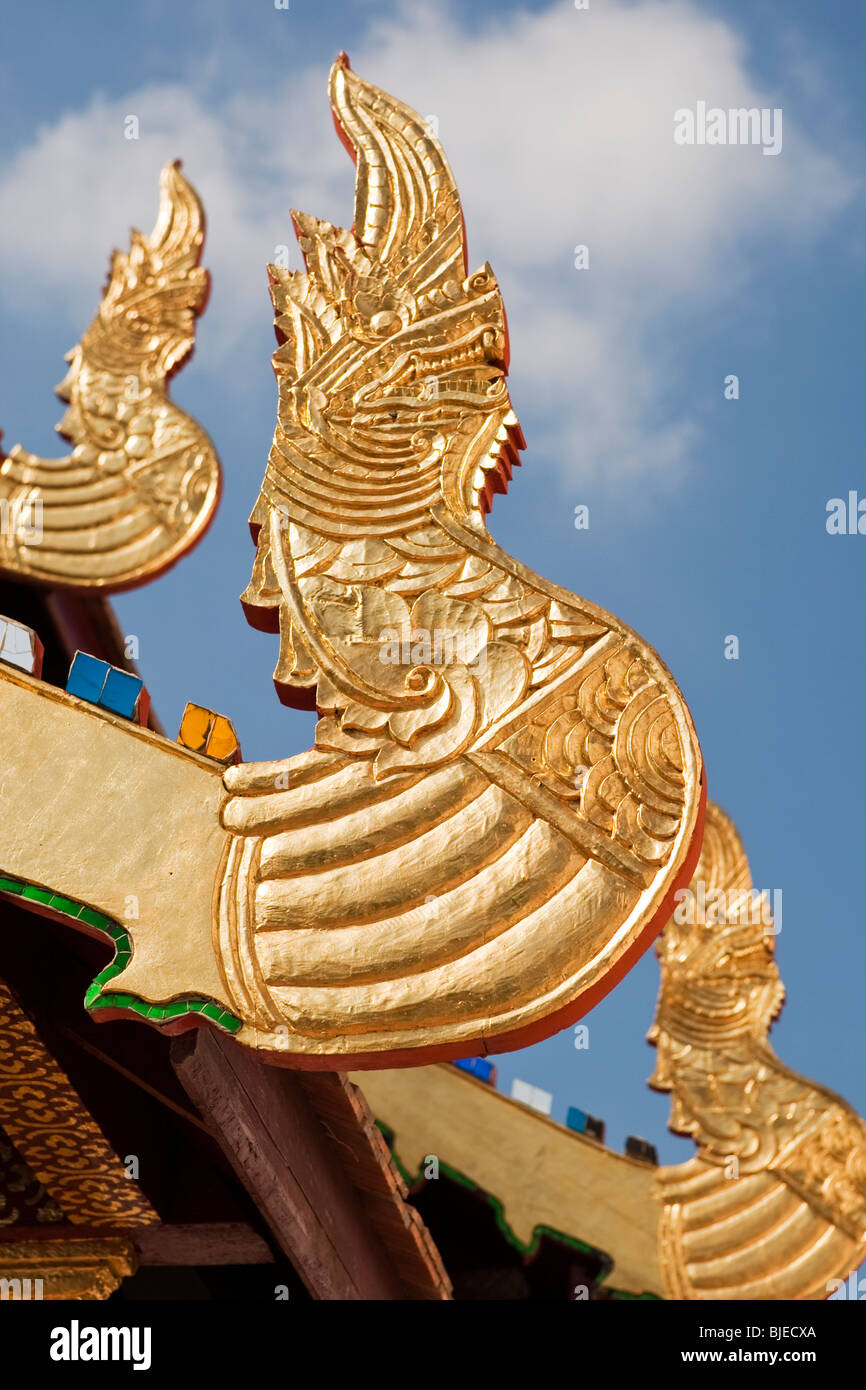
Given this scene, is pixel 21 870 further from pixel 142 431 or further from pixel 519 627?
pixel 142 431

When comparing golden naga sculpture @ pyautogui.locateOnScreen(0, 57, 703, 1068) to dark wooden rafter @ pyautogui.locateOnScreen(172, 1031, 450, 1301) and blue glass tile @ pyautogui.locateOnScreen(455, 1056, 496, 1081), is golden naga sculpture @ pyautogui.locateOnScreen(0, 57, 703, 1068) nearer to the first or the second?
dark wooden rafter @ pyautogui.locateOnScreen(172, 1031, 450, 1301)

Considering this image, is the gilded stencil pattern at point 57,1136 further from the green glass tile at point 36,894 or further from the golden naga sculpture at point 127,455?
the golden naga sculpture at point 127,455

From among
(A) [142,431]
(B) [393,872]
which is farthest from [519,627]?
(A) [142,431]

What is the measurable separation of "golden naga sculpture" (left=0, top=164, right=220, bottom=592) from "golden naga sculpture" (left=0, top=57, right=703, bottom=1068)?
2.82 meters

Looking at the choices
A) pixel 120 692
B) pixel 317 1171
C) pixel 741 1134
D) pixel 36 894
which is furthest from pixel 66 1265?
pixel 741 1134

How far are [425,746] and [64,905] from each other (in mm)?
658

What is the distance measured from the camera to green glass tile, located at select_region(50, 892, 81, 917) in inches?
105

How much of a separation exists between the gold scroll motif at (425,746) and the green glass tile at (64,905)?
0.81 feet

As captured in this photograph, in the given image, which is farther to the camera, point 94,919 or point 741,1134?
point 741,1134

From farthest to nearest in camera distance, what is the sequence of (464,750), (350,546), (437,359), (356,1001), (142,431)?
1. (142,431)
2. (437,359)
3. (350,546)
4. (464,750)
5. (356,1001)

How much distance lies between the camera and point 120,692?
2898 millimetres

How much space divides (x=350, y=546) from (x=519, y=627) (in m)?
0.37

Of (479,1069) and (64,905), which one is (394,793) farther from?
(479,1069)

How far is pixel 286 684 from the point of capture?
9.46ft
